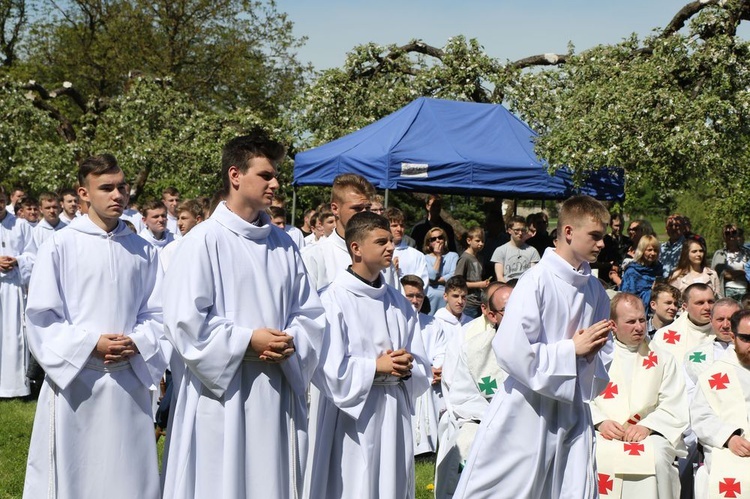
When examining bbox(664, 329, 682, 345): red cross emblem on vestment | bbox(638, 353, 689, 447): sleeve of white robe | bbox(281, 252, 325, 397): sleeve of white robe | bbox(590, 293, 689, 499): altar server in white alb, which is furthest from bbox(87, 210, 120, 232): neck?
bbox(664, 329, 682, 345): red cross emblem on vestment

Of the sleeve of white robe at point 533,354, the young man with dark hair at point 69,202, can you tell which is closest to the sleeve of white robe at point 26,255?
the young man with dark hair at point 69,202

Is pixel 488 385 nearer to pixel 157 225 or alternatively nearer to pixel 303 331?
pixel 303 331

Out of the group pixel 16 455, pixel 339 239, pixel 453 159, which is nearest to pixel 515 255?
pixel 453 159

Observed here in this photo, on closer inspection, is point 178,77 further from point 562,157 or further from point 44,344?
point 44,344

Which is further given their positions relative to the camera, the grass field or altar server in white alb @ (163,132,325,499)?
the grass field

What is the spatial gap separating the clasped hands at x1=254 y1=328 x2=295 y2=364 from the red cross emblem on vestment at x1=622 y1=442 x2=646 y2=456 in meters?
2.72

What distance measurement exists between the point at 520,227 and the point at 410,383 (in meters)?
6.35

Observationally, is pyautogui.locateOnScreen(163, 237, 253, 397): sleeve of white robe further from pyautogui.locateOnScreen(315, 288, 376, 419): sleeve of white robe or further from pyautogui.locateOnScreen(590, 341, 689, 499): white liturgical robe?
pyautogui.locateOnScreen(590, 341, 689, 499): white liturgical robe

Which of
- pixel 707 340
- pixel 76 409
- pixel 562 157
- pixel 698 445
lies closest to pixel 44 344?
pixel 76 409

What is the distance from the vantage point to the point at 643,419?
6.73 metres

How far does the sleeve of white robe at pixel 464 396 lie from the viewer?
695 cm

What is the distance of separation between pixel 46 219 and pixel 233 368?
750cm

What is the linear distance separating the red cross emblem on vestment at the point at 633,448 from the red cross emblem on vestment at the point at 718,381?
0.62 meters

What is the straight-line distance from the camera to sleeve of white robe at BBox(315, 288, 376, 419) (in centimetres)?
525
